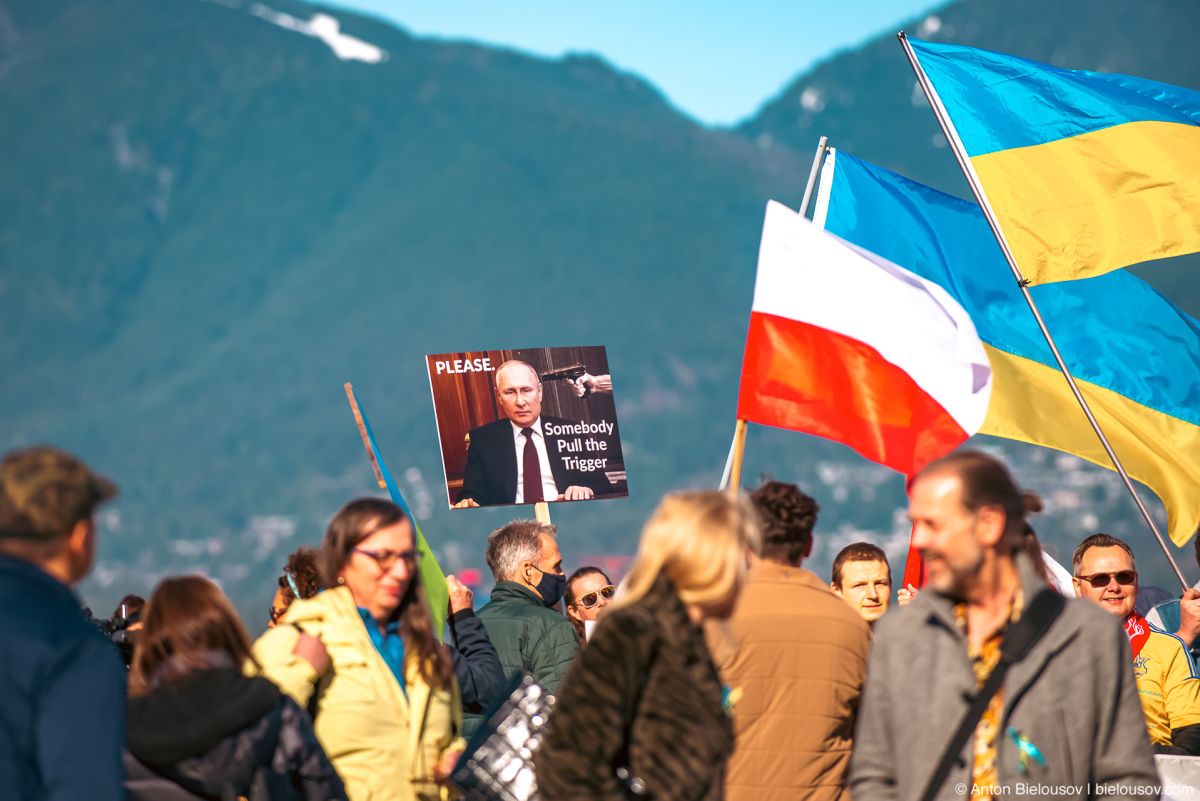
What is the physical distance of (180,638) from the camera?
3324 mm

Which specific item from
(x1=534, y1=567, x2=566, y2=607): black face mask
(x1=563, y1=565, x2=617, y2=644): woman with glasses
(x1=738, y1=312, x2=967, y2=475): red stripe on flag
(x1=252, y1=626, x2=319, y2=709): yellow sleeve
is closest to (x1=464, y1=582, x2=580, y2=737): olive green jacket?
(x1=534, y1=567, x2=566, y2=607): black face mask

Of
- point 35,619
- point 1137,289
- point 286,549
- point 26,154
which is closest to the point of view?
point 35,619

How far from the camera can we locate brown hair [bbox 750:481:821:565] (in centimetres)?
387

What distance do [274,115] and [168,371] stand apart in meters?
45.0

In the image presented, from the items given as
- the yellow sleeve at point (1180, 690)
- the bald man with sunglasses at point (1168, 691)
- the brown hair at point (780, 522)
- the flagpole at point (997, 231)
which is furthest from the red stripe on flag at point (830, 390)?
the brown hair at point (780, 522)

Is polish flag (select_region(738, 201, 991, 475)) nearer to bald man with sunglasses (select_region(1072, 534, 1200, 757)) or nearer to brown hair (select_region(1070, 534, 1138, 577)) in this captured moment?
bald man with sunglasses (select_region(1072, 534, 1200, 757))

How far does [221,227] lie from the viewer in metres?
168

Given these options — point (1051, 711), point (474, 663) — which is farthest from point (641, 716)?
point (474, 663)

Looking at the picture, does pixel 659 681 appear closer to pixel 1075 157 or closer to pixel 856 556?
pixel 856 556

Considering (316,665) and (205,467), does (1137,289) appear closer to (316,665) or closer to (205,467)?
(316,665)

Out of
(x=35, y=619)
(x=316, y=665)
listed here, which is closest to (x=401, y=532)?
(x=316, y=665)

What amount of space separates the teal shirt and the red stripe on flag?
211 centimetres

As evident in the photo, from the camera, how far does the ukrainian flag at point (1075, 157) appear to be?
22.5ft

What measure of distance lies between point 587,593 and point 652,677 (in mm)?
3841
